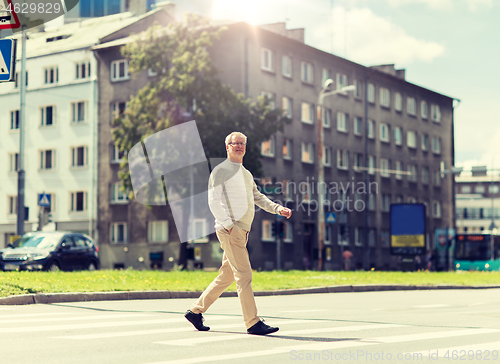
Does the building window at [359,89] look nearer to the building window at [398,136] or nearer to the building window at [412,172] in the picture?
the building window at [398,136]

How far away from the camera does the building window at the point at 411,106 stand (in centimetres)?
6322

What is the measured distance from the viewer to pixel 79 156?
50.6 m

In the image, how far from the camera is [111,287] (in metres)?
15.2

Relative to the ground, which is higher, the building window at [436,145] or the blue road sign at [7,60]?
the building window at [436,145]

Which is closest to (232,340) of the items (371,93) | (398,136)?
(371,93)

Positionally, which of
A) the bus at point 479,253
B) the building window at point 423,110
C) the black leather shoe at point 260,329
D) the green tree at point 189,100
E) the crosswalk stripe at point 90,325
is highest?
the building window at point 423,110

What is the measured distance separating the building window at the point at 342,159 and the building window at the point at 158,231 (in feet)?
45.7

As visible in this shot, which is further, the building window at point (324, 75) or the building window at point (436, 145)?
the building window at point (436, 145)

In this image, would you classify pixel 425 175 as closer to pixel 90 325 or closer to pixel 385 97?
pixel 385 97

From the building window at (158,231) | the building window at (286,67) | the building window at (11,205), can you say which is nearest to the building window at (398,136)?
the building window at (286,67)

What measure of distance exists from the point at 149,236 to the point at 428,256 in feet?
73.9

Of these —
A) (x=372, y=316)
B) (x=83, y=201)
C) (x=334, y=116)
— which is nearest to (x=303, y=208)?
(x=334, y=116)

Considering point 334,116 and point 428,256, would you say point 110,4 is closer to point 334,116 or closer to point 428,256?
point 334,116

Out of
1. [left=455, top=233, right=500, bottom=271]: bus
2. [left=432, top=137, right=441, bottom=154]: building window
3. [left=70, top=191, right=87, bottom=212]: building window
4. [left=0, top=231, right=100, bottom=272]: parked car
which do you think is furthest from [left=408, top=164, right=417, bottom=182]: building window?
[left=0, top=231, right=100, bottom=272]: parked car
